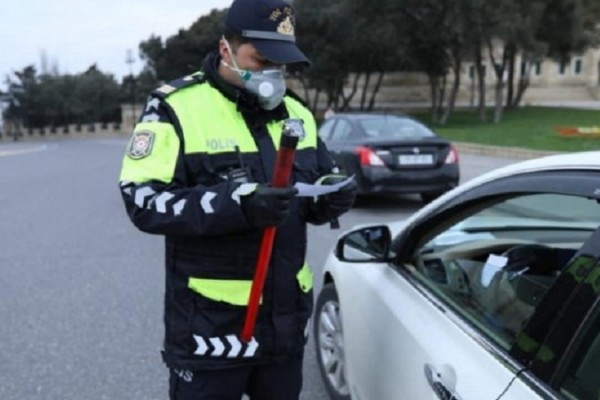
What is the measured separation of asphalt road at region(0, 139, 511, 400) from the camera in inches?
144

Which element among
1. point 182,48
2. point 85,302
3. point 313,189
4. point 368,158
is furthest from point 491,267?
point 182,48

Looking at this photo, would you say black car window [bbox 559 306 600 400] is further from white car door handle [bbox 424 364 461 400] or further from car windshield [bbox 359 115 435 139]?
car windshield [bbox 359 115 435 139]

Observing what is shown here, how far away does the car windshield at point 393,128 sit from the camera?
954 cm

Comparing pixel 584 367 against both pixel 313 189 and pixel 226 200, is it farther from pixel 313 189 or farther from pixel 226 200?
pixel 226 200

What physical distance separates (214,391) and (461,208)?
0.99 m

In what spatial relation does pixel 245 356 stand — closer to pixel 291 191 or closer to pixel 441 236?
pixel 291 191

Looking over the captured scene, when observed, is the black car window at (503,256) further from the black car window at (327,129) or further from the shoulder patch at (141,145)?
the black car window at (327,129)

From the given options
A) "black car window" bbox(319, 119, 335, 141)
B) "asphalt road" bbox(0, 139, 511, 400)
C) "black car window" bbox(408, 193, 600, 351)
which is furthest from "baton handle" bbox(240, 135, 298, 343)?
"black car window" bbox(319, 119, 335, 141)

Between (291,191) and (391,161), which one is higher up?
(291,191)

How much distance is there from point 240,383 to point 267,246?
0.49 meters

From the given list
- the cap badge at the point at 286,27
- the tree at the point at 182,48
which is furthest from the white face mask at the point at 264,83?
the tree at the point at 182,48

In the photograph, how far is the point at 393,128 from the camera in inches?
384

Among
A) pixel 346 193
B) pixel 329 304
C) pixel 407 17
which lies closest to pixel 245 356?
pixel 346 193

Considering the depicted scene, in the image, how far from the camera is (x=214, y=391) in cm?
205
